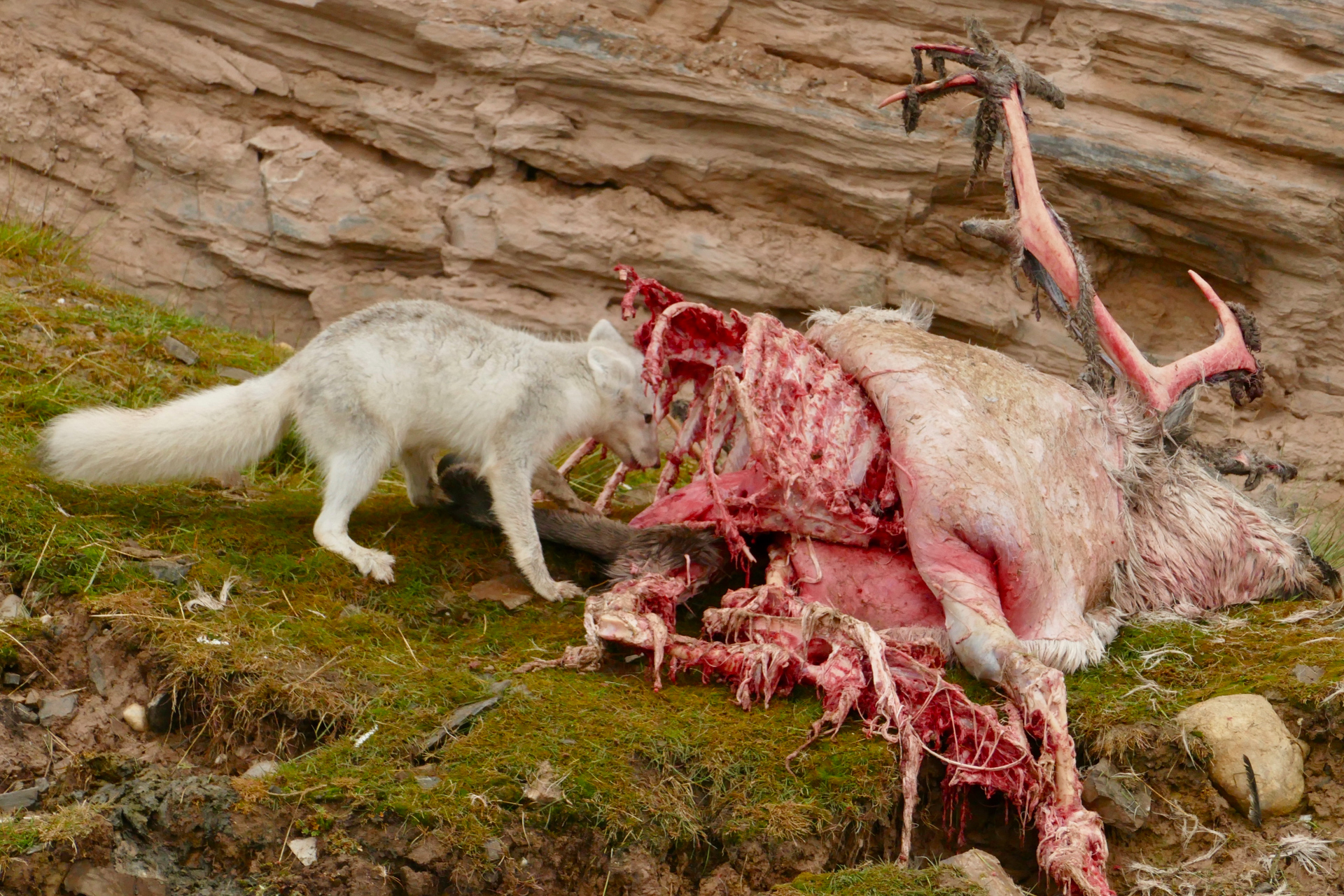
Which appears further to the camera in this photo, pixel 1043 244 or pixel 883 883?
pixel 1043 244

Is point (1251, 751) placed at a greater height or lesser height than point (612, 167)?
lesser

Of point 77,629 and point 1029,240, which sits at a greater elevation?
point 1029,240

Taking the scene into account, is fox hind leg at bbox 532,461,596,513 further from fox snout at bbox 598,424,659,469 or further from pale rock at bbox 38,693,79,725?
pale rock at bbox 38,693,79,725

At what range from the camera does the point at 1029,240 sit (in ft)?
17.6

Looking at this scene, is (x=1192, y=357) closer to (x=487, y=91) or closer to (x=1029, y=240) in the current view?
(x=1029, y=240)

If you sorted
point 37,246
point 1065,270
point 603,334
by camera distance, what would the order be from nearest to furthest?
1. point 1065,270
2. point 603,334
3. point 37,246

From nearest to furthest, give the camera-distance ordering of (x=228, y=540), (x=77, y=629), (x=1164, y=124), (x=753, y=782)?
(x=753, y=782)
(x=77, y=629)
(x=228, y=540)
(x=1164, y=124)

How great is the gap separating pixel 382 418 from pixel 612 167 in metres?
3.41

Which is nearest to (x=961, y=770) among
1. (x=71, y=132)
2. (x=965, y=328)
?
(x=965, y=328)

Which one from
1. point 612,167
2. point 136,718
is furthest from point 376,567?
point 612,167

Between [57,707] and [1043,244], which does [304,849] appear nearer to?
[57,707]

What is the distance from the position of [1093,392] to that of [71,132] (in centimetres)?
598

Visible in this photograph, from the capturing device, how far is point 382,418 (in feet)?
16.3

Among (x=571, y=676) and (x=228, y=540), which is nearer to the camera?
(x=571, y=676)
